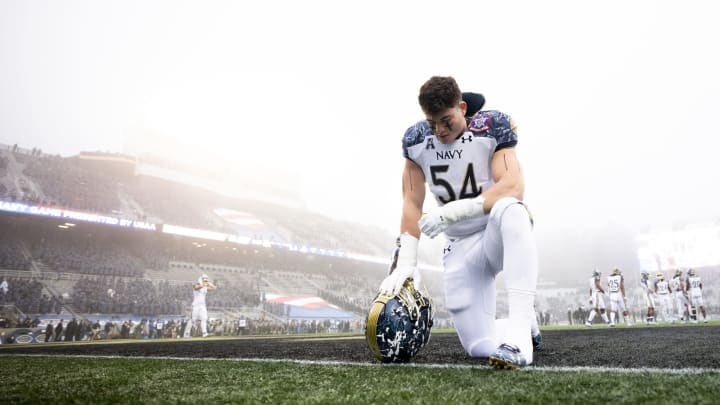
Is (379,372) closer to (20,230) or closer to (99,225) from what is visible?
(99,225)

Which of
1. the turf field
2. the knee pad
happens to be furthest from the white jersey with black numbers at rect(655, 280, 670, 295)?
the knee pad

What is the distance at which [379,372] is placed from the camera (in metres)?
2.25

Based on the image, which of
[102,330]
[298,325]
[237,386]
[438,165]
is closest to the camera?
[237,386]

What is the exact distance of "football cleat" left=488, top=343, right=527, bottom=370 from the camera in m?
2.14

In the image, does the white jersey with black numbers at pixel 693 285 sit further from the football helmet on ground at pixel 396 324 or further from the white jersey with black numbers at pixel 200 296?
the white jersey with black numbers at pixel 200 296

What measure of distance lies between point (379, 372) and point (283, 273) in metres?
33.2

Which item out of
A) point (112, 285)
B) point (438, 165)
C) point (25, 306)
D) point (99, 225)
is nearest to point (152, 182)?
point (99, 225)

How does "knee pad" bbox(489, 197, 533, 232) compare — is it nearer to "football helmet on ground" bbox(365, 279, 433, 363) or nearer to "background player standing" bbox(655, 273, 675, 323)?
"football helmet on ground" bbox(365, 279, 433, 363)

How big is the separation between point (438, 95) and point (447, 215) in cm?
69

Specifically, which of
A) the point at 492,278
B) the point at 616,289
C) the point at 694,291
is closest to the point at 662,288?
the point at 694,291

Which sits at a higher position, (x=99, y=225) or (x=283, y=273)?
(x=99, y=225)

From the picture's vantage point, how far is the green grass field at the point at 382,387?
148cm

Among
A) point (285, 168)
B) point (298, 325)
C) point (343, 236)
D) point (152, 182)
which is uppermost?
point (285, 168)

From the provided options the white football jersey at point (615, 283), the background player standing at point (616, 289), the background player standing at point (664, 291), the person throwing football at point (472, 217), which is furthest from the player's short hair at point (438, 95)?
the background player standing at point (664, 291)
